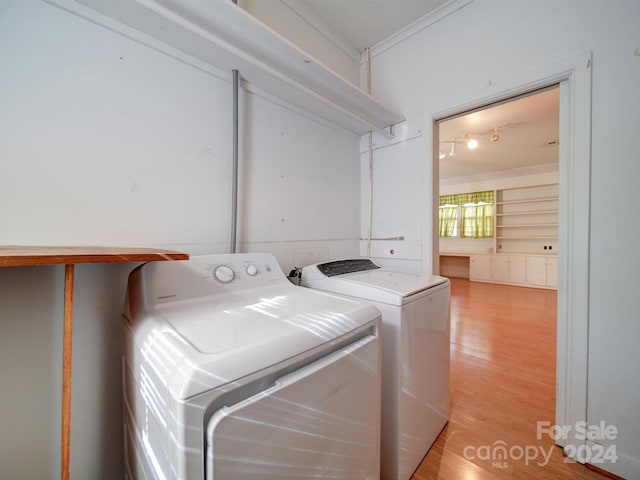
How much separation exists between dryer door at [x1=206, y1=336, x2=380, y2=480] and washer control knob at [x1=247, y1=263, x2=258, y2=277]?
54cm

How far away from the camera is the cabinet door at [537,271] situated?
4922 mm

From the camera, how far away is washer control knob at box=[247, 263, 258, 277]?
111 cm

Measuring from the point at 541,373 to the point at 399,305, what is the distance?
191 cm

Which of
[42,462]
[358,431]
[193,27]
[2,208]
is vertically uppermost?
[193,27]

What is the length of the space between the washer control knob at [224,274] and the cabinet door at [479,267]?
6.19 m

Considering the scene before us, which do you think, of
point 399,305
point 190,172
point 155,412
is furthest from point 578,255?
point 190,172

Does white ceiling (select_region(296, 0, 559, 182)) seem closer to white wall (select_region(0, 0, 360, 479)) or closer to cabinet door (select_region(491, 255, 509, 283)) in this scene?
white wall (select_region(0, 0, 360, 479))

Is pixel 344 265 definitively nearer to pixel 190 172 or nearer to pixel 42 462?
pixel 190 172

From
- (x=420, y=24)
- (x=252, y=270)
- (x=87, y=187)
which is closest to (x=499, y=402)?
(x=252, y=270)

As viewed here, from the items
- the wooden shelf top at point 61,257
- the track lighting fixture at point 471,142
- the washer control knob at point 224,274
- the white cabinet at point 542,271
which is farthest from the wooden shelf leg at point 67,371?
the white cabinet at point 542,271

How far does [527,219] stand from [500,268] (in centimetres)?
125

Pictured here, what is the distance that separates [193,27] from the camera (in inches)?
38.6

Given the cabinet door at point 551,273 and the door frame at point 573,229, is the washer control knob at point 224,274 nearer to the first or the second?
the door frame at point 573,229

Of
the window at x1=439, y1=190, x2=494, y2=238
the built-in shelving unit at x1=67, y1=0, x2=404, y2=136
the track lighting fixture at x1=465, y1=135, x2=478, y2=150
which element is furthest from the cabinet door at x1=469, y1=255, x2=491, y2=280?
the built-in shelving unit at x1=67, y1=0, x2=404, y2=136
